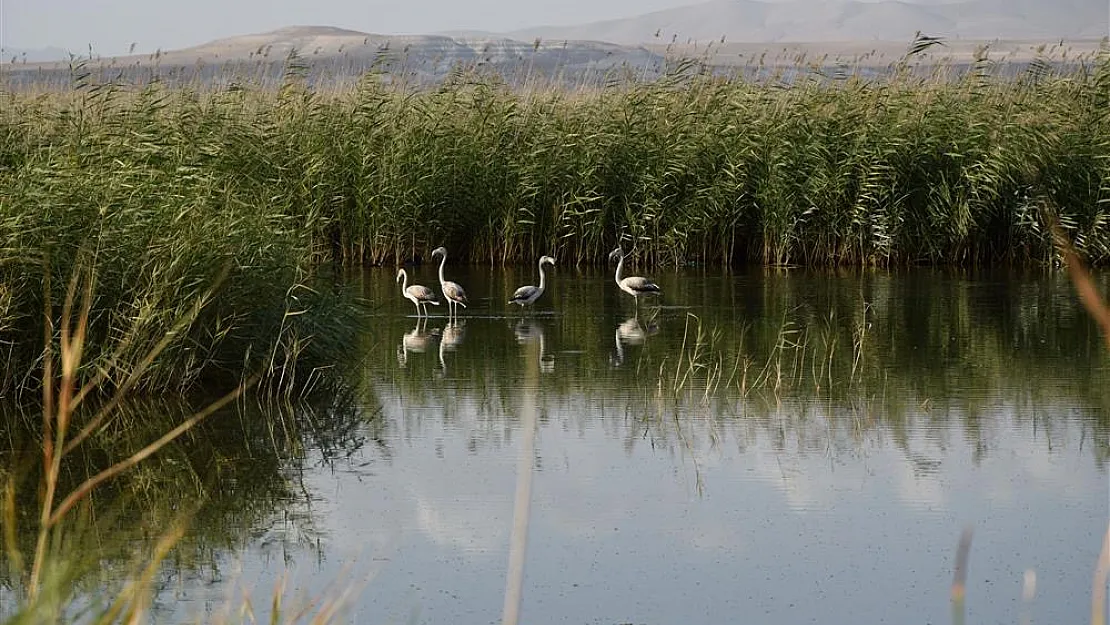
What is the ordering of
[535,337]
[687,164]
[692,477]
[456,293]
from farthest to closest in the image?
[687,164]
[456,293]
[535,337]
[692,477]

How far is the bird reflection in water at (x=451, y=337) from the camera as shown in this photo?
33.3 feet

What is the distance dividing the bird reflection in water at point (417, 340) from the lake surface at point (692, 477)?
4 cm

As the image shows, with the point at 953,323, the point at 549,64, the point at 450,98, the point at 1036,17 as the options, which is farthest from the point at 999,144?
the point at 1036,17

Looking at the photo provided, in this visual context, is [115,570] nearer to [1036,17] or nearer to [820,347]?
[820,347]

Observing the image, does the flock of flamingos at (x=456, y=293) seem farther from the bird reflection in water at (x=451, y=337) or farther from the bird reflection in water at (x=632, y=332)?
the bird reflection in water at (x=632, y=332)

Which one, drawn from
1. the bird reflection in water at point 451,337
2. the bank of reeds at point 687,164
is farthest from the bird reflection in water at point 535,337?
the bank of reeds at point 687,164

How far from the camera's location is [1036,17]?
639 feet

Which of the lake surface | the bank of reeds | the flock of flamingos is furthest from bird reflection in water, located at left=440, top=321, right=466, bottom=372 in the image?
the bank of reeds

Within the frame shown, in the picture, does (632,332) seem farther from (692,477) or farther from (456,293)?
(692,477)

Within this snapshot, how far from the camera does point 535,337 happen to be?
10.6 m

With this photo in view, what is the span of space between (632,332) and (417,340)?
1.42 metres

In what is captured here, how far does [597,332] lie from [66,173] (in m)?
4.02

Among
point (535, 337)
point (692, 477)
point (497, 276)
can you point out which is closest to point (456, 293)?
point (535, 337)

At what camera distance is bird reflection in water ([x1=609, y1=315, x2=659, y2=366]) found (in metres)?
9.97
